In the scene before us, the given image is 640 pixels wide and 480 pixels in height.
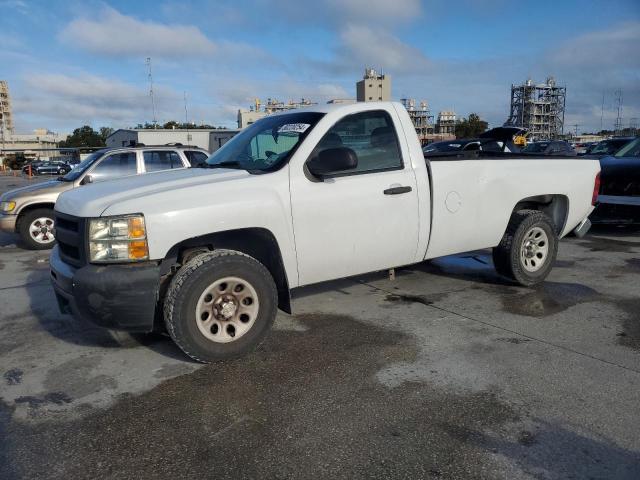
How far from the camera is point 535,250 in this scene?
18.5 ft

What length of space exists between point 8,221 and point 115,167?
6.49 feet

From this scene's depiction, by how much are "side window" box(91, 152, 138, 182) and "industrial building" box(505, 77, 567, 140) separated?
101m

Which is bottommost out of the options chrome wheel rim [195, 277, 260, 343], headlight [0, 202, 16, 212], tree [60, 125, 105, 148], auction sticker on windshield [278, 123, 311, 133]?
chrome wheel rim [195, 277, 260, 343]

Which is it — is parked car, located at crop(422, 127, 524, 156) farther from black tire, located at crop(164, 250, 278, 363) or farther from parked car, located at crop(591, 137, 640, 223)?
black tire, located at crop(164, 250, 278, 363)

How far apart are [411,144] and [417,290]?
1.77 meters

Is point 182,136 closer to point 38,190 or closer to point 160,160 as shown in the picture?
point 160,160

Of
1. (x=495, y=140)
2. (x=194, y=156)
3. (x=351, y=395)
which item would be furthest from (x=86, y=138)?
(x=351, y=395)

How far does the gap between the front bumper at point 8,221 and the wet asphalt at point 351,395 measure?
408 centimetres

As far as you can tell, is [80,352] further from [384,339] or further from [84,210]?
[384,339]

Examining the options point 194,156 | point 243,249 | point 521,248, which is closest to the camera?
point 243,249

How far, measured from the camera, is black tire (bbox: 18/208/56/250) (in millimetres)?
8680

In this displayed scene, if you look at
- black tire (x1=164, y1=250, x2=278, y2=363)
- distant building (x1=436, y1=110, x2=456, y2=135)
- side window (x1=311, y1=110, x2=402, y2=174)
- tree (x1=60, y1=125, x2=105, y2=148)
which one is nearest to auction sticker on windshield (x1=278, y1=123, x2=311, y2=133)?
side window (x1=311, y1=110, x2=402, y2=174)

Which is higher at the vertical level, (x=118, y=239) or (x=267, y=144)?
(x=267, y=144)

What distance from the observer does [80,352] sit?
4043mm
